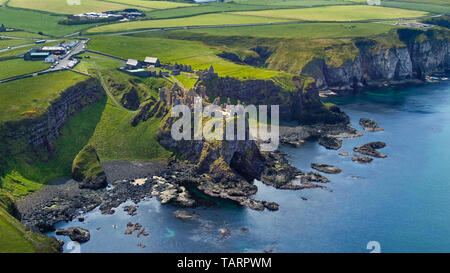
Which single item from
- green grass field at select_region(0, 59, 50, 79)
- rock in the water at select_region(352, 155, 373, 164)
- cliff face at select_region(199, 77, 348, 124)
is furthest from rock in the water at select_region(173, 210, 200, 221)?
green grass field at select_region(0, 59, 50, 79)

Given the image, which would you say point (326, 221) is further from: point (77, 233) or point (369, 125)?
point (369, 125)

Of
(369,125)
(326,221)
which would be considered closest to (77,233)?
(326,221)

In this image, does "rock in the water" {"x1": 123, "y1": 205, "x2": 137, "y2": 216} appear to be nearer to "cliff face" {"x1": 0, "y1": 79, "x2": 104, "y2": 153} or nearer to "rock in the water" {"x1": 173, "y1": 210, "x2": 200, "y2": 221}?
"rock in the water" {"x1": 173, "y1": 210, "x2": 200, "y2": 221}

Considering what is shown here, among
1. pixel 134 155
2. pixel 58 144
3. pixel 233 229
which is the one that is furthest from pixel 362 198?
pixel 58 144

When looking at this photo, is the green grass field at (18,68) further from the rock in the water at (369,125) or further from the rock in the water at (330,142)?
the rock in the water at (369,125)

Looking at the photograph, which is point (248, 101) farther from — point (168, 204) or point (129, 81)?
point (168, 204)
